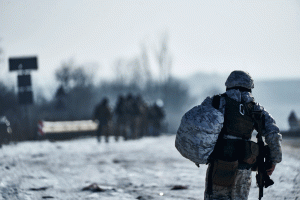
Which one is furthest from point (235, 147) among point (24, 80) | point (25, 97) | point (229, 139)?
point (24, 80)

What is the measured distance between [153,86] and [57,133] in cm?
4896

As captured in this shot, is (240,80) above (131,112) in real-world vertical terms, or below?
above

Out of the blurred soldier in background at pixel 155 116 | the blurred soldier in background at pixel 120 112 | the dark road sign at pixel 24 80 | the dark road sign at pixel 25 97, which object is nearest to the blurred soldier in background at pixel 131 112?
the blurred soldier in background at pixel 120 112

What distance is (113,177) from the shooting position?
30.4 feet

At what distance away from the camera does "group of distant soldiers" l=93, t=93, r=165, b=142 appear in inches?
759

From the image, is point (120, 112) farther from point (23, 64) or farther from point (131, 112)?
point (23, 64)

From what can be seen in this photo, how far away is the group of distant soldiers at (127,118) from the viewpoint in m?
19.3

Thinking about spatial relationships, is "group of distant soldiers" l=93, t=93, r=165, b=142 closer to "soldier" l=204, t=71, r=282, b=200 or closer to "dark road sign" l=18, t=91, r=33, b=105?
"dark road sign" l=18, t=91, r=33, b=105

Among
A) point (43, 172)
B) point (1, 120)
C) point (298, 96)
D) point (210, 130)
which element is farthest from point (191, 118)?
point (298, 96)

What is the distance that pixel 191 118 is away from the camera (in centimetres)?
437

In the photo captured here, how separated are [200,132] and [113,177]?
5.26 m

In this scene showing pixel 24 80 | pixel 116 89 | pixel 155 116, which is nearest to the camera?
pixel 24 80

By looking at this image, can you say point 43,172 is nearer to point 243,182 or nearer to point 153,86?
point 243,182

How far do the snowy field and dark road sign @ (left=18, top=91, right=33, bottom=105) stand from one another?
4986 millimetres
